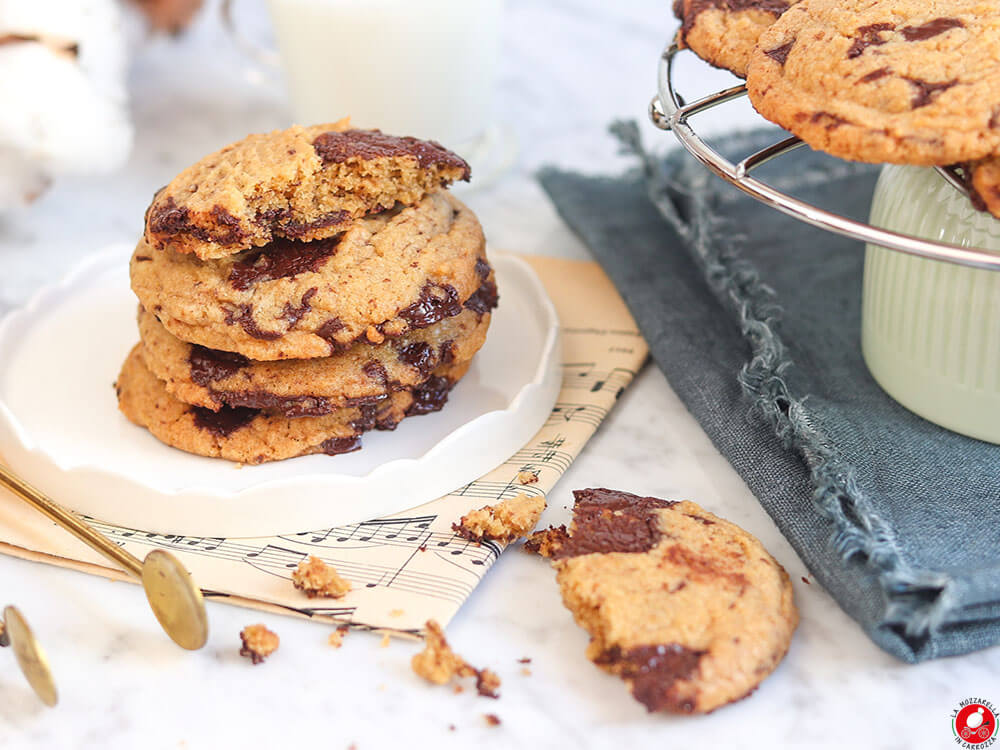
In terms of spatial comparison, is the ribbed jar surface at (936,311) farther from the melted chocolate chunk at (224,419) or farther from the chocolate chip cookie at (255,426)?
the melted chocolate chunk at (224,419)

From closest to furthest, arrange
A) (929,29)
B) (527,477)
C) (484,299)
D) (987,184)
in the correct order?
(987,184)
(929,29)
(527,477)
(484,299)

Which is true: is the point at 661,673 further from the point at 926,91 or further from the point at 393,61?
the point at 393,61

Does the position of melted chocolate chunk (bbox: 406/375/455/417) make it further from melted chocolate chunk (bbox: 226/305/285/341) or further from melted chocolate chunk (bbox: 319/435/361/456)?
melted chocolate chunk (bbox: 226/305/285/341)

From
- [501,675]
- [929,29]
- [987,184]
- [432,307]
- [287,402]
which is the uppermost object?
[929,29]

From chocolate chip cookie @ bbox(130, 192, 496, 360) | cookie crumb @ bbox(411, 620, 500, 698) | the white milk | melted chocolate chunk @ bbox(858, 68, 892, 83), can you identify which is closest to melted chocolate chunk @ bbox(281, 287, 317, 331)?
chocolate chip cookie @ bbox(130, 192, 496, 360)

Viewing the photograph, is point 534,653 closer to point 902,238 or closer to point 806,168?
point 902,238

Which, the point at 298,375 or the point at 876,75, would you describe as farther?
the point at 298,375

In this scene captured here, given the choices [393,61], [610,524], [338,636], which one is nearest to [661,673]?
[610,524]

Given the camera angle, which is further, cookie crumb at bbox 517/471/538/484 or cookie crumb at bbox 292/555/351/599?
cookie crumb at bbox 517/471/538/484
